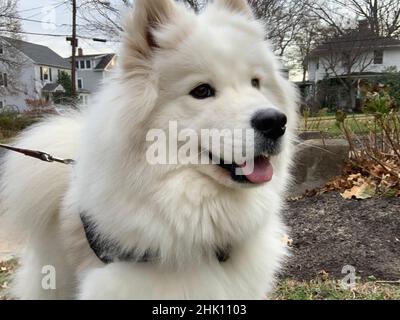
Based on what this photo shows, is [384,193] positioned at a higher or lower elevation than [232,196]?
lower

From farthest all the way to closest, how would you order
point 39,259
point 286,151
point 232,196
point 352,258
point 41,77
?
1. point 41,77
2. point 352,258
3. point 39,259
4. point 286,151
5. point 232,196

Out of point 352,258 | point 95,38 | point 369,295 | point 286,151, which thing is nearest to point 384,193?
point 352,258

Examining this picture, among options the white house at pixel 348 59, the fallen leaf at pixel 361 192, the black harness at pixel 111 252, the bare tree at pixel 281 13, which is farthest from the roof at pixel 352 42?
the black harness at pixel 111 252

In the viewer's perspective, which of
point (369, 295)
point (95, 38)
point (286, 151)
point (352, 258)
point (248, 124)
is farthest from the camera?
Result: point (95, 38)

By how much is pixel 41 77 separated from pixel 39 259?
5278 cm

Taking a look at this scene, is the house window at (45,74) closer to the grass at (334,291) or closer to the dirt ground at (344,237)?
the dirt ground at (344,237)

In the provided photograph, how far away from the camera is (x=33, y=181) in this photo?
2498 mm

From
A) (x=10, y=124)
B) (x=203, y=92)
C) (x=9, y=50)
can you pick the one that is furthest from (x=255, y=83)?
(x=9, y=50)

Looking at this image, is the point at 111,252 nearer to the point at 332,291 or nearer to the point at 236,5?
the point at 236,5

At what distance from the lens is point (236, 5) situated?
2605 millimetres

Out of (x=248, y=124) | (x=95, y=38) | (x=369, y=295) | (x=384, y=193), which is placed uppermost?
(x=95, y=38)

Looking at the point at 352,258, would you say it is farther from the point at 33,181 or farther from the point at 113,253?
the point at 33,181

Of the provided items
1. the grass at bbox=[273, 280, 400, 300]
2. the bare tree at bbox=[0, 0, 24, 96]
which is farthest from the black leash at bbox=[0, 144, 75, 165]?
→ the bare tree at bbox=[0, 0, 24, 96]

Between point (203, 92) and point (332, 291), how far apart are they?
1.84 meters
